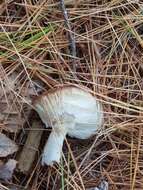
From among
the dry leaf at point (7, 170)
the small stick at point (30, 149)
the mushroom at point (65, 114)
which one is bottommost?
the dry leaf at point (7, 170)

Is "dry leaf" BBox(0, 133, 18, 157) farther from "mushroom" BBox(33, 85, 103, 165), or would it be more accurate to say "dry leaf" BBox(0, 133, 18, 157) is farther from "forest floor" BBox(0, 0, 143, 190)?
"mushroom" BBox(33, 85, 103, 165)

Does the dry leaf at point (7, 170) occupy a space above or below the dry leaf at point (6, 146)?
below

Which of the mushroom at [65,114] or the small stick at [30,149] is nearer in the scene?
the mushroom at [65,114]

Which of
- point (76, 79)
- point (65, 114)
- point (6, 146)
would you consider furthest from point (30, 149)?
point (76, 79)

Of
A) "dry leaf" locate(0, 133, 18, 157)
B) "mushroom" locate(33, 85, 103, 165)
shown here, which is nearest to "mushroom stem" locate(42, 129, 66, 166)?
"mushroom" locate(33, 85, 103, 165)

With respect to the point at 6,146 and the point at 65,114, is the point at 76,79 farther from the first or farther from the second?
the point at 6,146

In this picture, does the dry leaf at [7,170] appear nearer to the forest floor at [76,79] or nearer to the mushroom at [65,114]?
the forest floor at [76,79]

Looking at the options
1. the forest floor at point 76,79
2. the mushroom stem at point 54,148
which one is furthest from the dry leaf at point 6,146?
the mushroom stem at point 54,148

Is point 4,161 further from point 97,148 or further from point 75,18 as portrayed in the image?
point 75,18

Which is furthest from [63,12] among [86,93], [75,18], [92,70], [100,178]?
[100,178]
